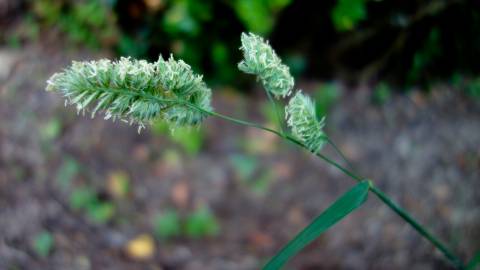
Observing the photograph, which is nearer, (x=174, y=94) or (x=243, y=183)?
(x=174, y=94)

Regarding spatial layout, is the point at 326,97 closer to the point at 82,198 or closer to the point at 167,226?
the point at 167,226

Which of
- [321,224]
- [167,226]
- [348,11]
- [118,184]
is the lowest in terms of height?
[321,224]

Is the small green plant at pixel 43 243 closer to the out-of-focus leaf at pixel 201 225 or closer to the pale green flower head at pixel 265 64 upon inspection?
the out-of-focus leaf at pixel 201 225

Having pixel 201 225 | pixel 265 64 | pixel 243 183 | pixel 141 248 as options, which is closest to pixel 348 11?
pixel 265 64

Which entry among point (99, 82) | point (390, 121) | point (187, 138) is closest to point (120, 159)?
point (187, 138)

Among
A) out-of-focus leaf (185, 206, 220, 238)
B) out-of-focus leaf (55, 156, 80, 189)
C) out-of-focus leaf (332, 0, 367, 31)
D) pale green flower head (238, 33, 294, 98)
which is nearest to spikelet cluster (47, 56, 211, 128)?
pale green flower head (238, 33, 294, 98)

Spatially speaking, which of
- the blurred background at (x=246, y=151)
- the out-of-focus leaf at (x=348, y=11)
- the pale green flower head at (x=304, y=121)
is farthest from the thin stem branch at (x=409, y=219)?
the out-of-focus leaf at (x=348, y=11)

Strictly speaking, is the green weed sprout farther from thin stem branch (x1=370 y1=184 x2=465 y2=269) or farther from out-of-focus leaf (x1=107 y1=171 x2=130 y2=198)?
out-of-focus leaf (x1=107 y1=171 x2=130 y2=198)
